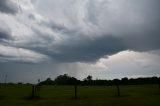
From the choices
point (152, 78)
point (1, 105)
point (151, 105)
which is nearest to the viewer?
point (151, 105)

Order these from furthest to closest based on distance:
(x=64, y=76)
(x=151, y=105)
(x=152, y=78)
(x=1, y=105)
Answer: (x=64, y=76) < (x=152, y=78) < (x=1, y=105) < (x=151, y=105)

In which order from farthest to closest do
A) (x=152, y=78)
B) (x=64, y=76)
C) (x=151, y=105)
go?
(x=64, y=76) → (x=152, y=78) → (x=151, y=105)

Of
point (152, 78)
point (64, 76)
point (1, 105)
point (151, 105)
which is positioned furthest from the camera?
point (64, 76)

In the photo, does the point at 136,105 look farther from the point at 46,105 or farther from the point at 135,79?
the point at 135,79

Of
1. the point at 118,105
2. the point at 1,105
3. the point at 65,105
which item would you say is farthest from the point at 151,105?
the point at 1,105

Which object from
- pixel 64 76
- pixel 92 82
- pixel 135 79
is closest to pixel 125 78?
pixel 135 79

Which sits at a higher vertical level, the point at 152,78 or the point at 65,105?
the point at 152,78

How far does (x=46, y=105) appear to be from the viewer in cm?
2827

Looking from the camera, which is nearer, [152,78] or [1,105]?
[1,105]

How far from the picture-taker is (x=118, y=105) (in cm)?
2703

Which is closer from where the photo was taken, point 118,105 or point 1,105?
point 118,105

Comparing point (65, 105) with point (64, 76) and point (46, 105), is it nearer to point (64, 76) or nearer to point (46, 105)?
point (46, 105)

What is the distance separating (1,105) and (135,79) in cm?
9985

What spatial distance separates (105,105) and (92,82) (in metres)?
94.8
